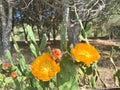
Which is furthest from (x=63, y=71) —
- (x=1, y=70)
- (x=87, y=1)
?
(x=87, y=1)

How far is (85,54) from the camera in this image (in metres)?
1.22

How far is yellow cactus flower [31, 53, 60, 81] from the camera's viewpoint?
47.8 inches

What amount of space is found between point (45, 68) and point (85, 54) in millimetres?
151

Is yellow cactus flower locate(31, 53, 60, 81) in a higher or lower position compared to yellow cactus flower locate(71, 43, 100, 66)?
lower

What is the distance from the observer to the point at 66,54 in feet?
4.28

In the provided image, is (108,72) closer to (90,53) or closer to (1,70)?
(1,70)

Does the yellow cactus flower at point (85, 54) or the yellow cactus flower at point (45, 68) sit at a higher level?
the yellow cactus flower at point (85, 54)

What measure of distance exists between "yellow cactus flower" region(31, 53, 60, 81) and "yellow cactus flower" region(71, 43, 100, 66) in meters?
0.08

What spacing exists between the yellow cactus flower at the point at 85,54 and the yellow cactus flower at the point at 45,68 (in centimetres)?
8

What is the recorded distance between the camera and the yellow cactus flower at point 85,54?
3.93ft

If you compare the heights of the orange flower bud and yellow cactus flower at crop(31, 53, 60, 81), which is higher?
the orange flower bud

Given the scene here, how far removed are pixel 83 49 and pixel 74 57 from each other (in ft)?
0.14

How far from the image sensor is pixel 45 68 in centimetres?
124

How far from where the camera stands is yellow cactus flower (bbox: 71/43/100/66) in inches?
47.2
